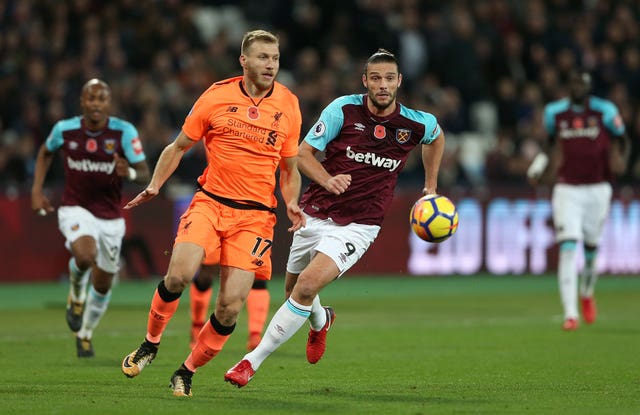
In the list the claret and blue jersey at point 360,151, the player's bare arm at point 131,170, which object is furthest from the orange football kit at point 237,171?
the player's bare arm at point 131,170

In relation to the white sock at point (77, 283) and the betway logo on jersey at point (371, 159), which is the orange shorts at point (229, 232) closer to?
the betway logo on jersey at point (371, 159)

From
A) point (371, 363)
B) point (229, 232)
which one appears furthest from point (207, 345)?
point (371, 363)

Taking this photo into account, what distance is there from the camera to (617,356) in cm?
1202

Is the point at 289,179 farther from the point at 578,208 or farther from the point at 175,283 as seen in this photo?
the point at 578,208

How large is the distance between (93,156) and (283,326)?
3.91m

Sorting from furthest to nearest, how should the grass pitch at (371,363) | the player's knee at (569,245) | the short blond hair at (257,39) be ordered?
the player's knee at (569,245) < the short blond hair at (257,39) < the grass pitch at (371,363)

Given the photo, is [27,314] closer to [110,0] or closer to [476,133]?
[110,0]

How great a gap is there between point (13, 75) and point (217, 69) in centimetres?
369

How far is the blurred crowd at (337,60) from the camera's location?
20328mm

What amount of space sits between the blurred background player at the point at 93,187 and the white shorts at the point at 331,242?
9.12ft

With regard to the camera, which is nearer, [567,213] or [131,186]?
[567,213]

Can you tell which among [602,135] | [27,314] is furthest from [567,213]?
[27,314]

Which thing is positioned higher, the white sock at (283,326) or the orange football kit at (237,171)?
the orange football kit at (237,171)

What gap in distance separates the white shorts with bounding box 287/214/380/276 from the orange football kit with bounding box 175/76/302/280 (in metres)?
0.51
